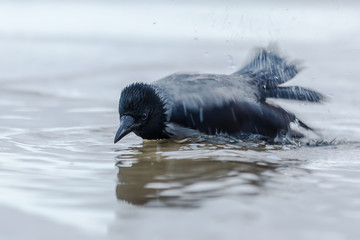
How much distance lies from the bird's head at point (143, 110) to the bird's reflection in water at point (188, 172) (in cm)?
20

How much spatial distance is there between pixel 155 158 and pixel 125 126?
2.34 feet

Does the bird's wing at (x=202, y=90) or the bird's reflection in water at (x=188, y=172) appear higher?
the bird's wing at (x=202, y=90)

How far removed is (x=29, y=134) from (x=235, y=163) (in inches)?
68.8

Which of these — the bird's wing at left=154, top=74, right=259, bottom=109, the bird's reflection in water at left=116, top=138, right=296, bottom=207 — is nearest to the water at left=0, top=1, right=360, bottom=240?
the bird's reflection in water at left=116, top=138, right=296, bottom=207

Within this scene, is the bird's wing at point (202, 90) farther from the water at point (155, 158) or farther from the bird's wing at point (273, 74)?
the water at point (155, 158)

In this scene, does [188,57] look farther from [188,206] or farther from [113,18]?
[188,206]

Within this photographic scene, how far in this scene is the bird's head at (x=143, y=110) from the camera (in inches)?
204

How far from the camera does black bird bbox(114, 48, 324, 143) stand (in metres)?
5.20

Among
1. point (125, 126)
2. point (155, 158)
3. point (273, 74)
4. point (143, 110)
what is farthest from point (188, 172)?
point (273, 74)

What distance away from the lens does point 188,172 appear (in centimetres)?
392

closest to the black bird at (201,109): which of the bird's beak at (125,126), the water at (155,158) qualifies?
the bird's beak at (125,126)

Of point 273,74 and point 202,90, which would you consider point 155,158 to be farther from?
point 273,74

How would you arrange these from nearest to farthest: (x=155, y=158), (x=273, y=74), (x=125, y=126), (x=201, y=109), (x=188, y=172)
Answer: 1. (x=188, y=172)
2. (x=155, y=158)
3. (x=125, y=126)
4. (x=201, y=109)
5. (x=273, y=74)

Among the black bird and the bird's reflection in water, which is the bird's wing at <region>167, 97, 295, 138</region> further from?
the bird's reflection in water
